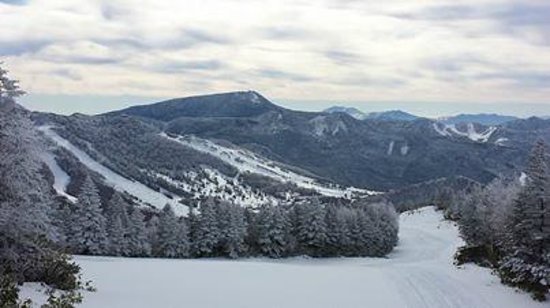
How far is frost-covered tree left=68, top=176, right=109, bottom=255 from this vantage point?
62.5 m

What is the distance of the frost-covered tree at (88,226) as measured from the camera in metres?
62.5

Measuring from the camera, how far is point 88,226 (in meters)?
63.2

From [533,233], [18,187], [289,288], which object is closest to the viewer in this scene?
[18,187]

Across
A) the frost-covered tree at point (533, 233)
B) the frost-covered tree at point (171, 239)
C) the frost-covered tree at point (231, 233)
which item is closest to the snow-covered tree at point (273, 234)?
the frost-covered tree at point (231, 233)

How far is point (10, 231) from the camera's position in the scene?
16141 mm

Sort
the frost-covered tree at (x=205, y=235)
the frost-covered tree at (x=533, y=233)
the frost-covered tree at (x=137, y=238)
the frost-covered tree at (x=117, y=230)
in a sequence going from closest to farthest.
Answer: the frost-covered tree at (x=533, y=233) < the frost-covered tree at (x=117, y=230) < the frost-covered tree at (x=137, y=238) < the frost-covered tree at (x=205, y=235)

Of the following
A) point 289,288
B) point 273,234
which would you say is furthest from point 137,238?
point 289,288

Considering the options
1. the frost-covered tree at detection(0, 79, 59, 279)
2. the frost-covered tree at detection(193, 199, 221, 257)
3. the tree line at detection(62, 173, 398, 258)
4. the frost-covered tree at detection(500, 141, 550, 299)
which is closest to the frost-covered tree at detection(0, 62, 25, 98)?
the frost-covered tree at detection(0, 79, 59, 279)

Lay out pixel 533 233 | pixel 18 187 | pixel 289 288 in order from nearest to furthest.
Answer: pixel 18 187 < pixel 533 233 < pixel 289 288

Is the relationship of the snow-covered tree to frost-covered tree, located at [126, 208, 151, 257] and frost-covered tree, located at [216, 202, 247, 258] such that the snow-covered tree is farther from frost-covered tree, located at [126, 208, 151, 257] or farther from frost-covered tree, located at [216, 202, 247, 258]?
frost-covered tree, located at [126, 208, 151, 257]

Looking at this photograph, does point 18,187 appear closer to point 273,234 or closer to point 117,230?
point 117,230

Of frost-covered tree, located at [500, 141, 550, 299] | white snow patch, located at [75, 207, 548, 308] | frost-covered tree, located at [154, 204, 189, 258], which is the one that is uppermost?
frost-covered tree, located at [500, 141, 550, 299]

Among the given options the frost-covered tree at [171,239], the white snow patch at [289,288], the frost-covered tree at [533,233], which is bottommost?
the frost-covered tree at [171,239]

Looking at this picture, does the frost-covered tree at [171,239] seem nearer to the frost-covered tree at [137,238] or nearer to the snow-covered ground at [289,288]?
the frost-covered tree at [137,238]
